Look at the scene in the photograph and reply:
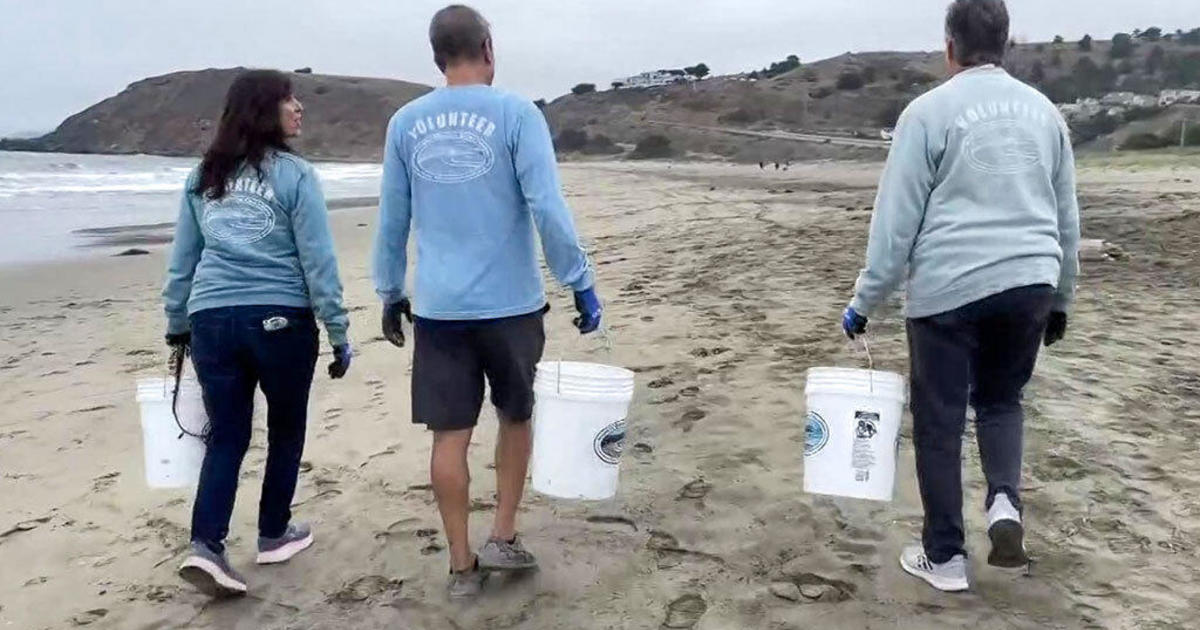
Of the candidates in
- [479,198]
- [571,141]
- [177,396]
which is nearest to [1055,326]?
[479,198]

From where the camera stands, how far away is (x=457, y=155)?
3.01 meters

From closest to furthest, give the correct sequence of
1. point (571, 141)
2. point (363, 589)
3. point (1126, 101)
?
point (363, 589), point (1126, 101), point (571, 141)

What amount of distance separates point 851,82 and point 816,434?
218 feet

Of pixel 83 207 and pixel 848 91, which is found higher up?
pixel 848 91

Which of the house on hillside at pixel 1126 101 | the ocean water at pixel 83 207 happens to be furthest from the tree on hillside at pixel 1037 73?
the ocean water at pixel 83 207

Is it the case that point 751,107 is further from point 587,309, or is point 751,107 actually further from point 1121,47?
point 587,309

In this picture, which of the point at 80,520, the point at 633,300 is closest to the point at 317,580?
the point at 80,520

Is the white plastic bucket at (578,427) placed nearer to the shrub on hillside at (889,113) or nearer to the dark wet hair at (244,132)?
the dark wet hair at (244,132)

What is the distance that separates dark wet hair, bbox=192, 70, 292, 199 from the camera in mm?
3227

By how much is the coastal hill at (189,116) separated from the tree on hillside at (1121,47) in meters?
57.1

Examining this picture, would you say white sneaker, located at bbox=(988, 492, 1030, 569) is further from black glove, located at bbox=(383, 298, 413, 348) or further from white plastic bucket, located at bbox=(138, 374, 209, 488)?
white plastic bucket, located at bbox=(138, 374, 209, 488)

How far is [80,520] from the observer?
13.3 ft

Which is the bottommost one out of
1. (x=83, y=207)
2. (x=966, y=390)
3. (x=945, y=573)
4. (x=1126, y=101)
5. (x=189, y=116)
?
(x=945, y=573)

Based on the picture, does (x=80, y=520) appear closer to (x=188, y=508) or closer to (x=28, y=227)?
(x=188, y=508)
